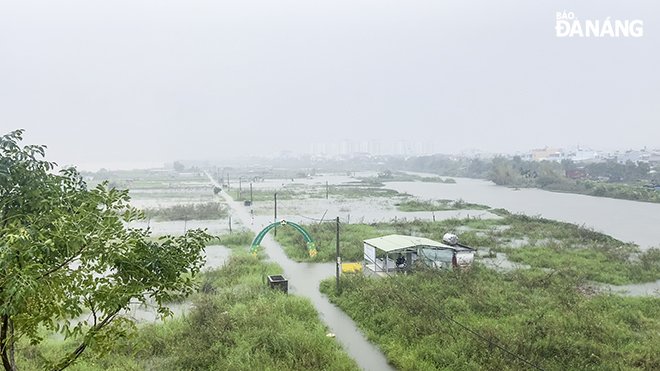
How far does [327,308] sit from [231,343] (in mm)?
4049

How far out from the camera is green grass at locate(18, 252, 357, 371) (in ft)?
31.0

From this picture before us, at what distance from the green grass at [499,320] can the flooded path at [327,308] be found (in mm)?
271

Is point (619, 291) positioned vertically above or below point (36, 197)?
below

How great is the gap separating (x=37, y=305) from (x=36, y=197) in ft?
3.63

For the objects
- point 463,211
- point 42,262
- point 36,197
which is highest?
point 36,197

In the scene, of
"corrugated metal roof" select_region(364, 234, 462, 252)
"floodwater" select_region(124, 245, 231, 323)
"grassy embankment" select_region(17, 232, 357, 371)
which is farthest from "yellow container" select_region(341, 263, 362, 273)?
"floodwater" select_region(124, 245, 231, 323)

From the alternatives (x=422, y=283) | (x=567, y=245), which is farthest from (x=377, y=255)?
(x=567, y=245)

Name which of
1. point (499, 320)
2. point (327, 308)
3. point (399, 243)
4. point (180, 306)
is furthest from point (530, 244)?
point (180, 306)

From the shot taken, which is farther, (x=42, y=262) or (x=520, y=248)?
(x=520, y=248)

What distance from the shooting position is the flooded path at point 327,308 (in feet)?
34.3

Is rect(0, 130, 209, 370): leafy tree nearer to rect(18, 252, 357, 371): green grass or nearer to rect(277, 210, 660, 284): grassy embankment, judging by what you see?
rect(18, 252, 357, 371): green grass

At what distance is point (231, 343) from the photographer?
10.5 metres

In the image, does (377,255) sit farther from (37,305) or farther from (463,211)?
(463,211)

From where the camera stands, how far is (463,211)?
40.3 metres
